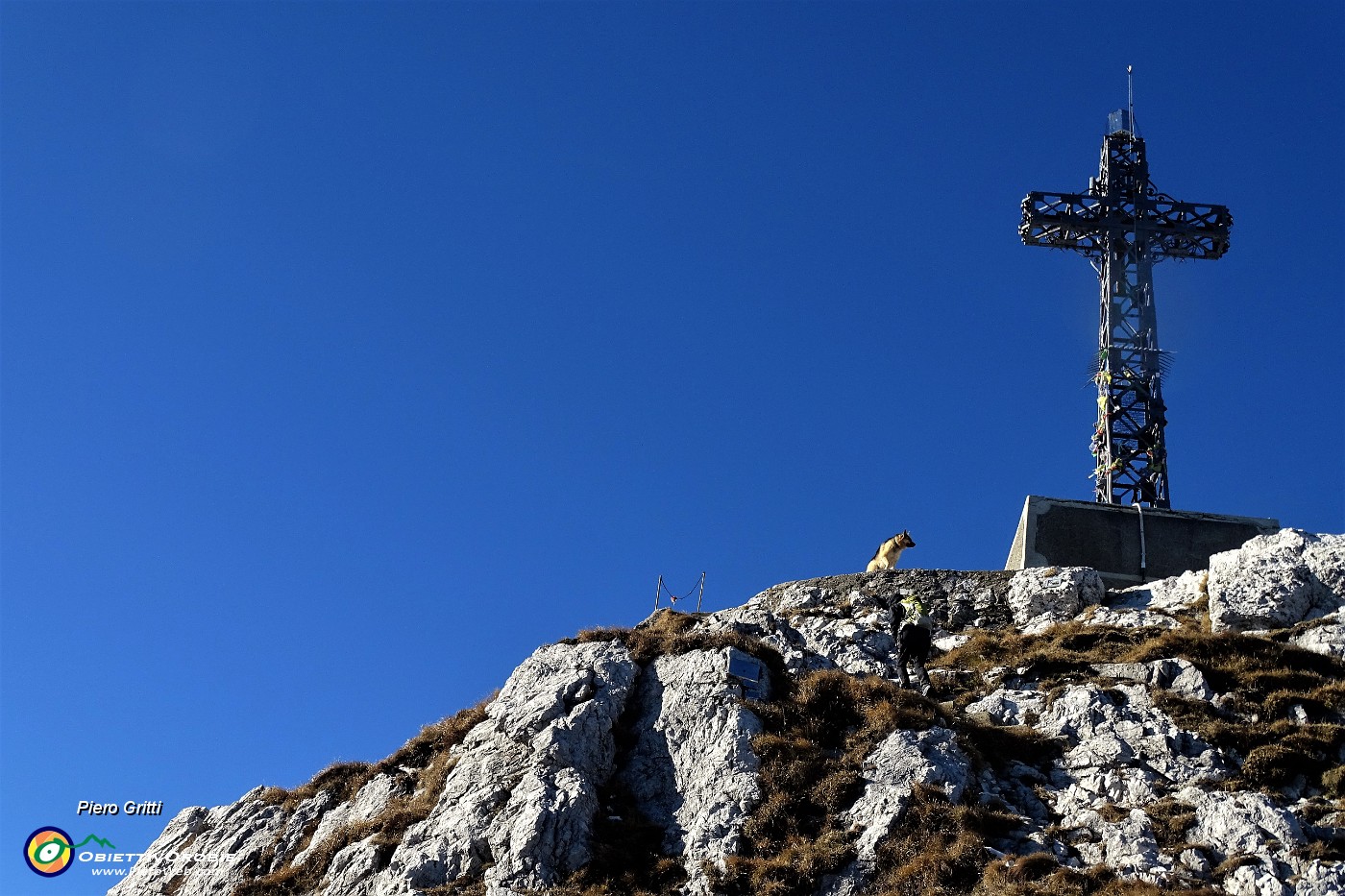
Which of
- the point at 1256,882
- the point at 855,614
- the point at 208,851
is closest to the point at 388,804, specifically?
the point at 208,851

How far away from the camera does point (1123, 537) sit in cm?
3484

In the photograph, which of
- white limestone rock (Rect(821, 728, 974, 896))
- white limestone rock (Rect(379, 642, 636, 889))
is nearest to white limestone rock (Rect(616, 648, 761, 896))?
white limestone rock (Rect(379, 642, 636, 889))

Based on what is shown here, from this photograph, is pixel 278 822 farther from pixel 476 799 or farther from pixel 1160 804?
pixel 1160 804

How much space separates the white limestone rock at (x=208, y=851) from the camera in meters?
26.3

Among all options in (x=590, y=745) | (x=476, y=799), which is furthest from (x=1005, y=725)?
(x=476, y=799)

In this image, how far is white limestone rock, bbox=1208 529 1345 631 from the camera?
27781 mm

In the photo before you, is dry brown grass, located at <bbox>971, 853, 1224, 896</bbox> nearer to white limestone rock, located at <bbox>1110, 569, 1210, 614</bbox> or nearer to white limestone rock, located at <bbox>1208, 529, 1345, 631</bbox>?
white limestone rock, located at <bbox>1208, 529, 1345, 631</bbox>

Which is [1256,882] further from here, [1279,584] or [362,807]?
[362,807]

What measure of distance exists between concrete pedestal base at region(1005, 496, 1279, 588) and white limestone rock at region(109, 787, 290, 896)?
18.9m

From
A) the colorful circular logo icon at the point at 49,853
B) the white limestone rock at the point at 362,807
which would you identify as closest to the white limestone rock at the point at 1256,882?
the white limestone rock at the point at 362,807

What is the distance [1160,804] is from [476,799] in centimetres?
1126

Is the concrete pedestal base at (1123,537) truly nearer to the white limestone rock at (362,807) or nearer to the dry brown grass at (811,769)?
the dry brown grass at (811,769)

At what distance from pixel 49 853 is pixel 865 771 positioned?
22.7 meters

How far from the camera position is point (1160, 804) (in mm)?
21281
